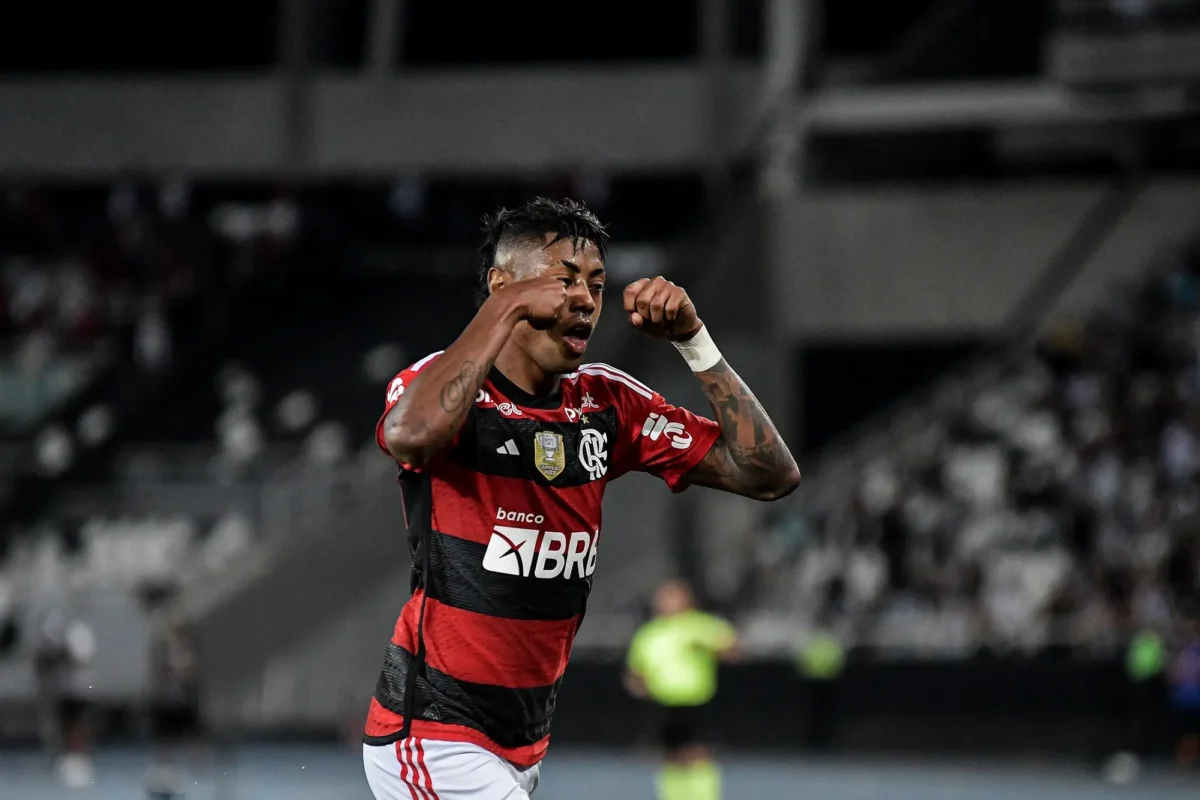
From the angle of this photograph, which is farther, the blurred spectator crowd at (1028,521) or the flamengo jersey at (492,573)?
the blurred spectator crowd at (1028,521)

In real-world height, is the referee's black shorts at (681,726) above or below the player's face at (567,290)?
below

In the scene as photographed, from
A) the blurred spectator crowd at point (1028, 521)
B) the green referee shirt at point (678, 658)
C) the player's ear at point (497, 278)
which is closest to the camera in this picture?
the player's ear at point (497, 278)

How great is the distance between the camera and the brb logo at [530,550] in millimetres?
5055

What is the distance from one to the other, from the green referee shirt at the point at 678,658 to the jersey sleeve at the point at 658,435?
11.3m

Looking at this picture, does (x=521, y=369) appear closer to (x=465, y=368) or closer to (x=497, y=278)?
(x=497, y=278)

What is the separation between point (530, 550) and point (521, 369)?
47 cm

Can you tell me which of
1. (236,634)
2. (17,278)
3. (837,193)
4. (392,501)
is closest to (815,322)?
(837,193)

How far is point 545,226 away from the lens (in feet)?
16.8

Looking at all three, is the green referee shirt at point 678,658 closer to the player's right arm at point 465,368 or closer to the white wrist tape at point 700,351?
the white wrist tape at point 700,351

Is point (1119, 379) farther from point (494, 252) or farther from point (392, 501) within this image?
point (494, 252)

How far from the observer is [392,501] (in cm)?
2391

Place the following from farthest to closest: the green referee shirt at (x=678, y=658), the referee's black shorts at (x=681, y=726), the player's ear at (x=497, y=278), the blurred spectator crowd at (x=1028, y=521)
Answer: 1. the blurred spectator crowd at (x=1028, y=521)
2. the green referee shirt at (x=678, y=658)
3. the referee's black shorts at (x=681, y=726)
4. the player's ear at (x=497, y=278)

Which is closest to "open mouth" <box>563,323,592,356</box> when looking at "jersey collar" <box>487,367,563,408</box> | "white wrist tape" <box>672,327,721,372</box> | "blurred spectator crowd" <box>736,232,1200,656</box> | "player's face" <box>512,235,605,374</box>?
"player's face" <box>512,235,605,374</box>

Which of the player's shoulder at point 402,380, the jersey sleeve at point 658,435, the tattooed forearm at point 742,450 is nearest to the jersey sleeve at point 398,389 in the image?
the player's shoulder at point 402,380
